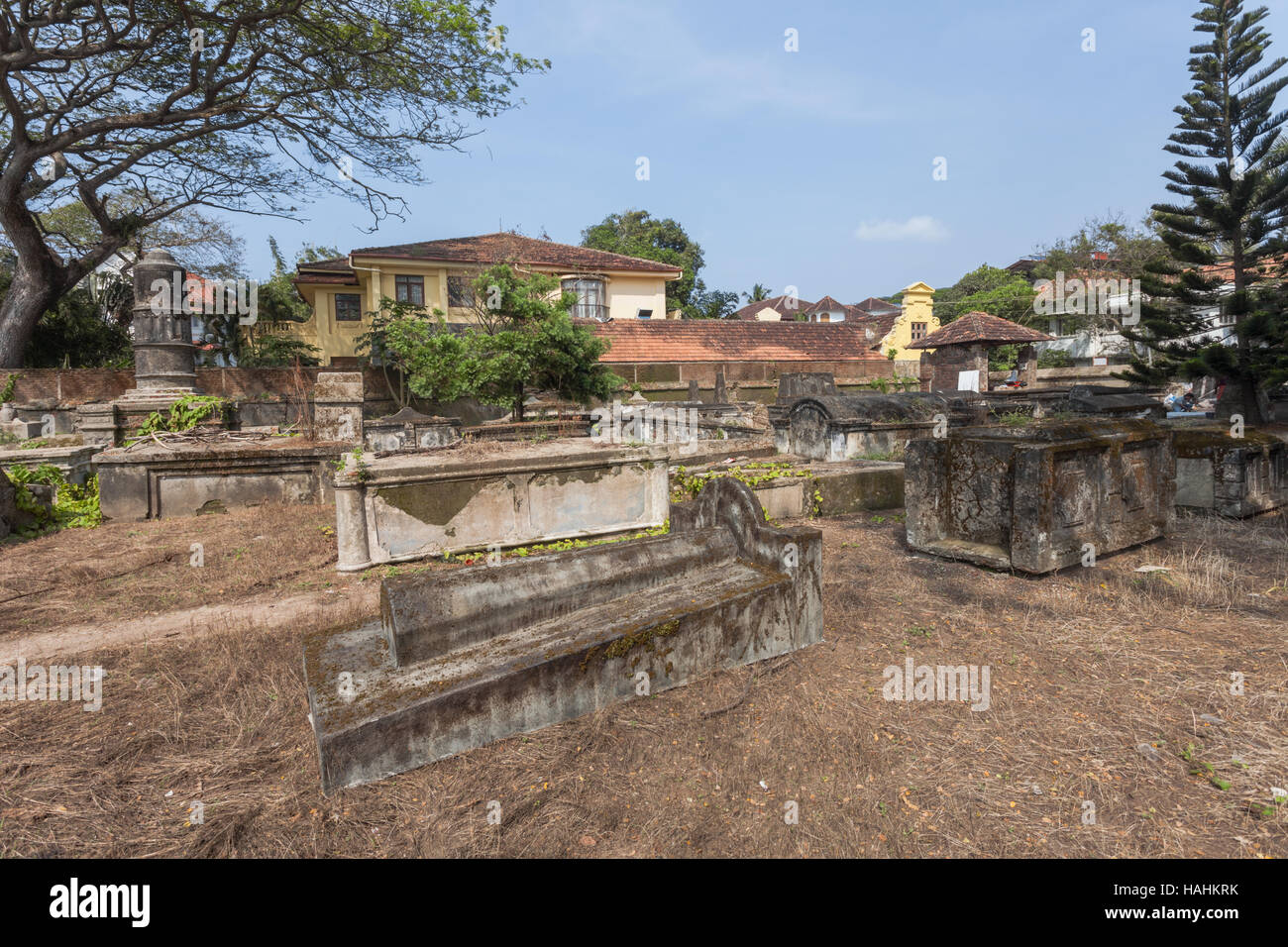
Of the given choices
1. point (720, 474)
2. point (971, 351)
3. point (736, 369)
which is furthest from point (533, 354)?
point (971, 351)

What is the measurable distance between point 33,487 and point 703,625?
8213 millimetres

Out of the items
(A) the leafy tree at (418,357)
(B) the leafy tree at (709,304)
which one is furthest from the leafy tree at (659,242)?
(A) the leafy tree at (418,357)

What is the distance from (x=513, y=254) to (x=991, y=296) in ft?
93.2

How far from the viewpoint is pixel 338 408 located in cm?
855

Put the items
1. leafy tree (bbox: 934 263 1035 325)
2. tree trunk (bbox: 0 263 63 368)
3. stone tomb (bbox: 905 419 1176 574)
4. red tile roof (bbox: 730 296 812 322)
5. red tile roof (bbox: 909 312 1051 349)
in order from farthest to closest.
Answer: red tile roof (bbox: 730 296 812 322)
leafy tree (bbox: 934 263 1035 325)
red tile roof (bbox: 909 312 1051 349)
tree trunk (bbox: 0 263 63 368)
stone tomb (bbox: 905 419 1176 574)

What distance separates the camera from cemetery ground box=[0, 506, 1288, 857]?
220 cm

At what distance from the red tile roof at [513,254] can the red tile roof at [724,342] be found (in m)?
3.44

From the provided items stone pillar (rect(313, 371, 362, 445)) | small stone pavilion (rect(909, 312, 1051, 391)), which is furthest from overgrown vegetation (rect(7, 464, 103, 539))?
small stone pavilion (rect(909, 312, 1051, 391))

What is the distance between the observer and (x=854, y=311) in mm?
55406

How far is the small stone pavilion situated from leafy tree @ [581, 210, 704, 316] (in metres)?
16.0

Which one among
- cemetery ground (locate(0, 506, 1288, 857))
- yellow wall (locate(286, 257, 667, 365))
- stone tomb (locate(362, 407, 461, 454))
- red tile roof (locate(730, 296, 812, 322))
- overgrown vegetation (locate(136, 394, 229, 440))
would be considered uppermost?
red tile roof (locate(730, 296, 812, 322))

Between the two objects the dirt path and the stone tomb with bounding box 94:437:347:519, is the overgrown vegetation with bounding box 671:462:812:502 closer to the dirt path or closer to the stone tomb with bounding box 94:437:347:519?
the dirt path

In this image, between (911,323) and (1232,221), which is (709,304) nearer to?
(911,323)

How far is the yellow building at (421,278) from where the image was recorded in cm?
2220
